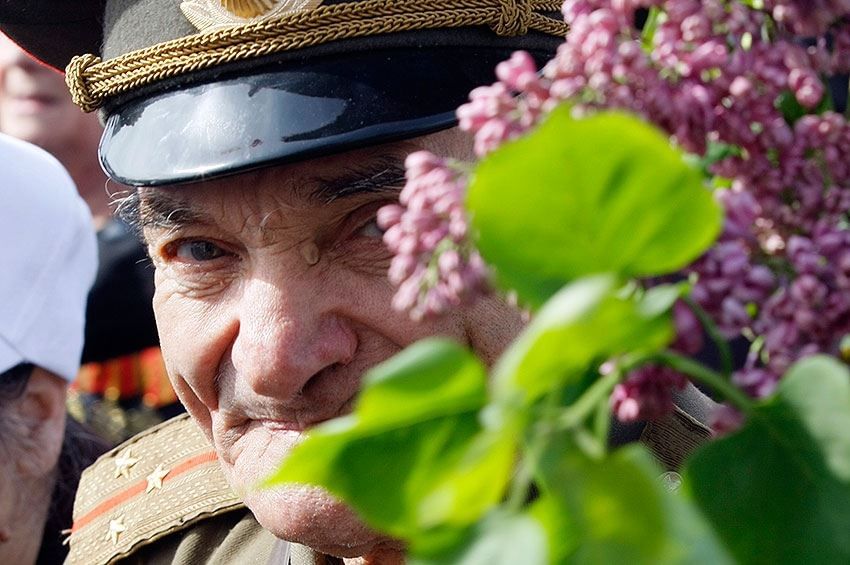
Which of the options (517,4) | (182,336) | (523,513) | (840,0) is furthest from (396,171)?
(523,513)

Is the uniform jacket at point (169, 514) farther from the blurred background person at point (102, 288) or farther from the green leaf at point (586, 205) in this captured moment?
the green leaf at point (586, 205)

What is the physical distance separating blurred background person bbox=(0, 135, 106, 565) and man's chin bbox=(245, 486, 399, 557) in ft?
3.25

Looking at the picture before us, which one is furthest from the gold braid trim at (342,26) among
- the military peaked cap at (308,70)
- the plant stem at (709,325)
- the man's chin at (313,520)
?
the plant stem at (709,325)

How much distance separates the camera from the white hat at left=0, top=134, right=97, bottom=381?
2521mm

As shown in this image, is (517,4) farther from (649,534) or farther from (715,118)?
(649,534)

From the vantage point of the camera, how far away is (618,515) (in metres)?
0.51

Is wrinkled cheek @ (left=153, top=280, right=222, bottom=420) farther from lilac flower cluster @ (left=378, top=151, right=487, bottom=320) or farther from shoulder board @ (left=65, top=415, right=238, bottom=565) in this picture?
lilac flower cluster @ (left=378, top=151, right=487, bottom=320)

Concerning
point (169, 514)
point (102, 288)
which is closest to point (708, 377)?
point (169, 514)

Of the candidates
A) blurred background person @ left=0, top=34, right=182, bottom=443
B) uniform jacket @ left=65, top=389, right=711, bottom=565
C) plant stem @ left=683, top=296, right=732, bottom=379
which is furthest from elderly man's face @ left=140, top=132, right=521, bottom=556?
blurred background person @ left=0, top=34, right=182, bottom=443

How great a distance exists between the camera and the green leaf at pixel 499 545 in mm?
503

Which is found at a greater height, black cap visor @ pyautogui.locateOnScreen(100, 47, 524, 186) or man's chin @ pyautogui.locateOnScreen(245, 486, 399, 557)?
black cap visor @ pyautogui.locateOnScreen(100, 47, 524, 186)

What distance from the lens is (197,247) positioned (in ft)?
5.74

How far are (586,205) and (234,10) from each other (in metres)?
1.14

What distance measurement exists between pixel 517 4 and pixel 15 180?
4.06 feet
